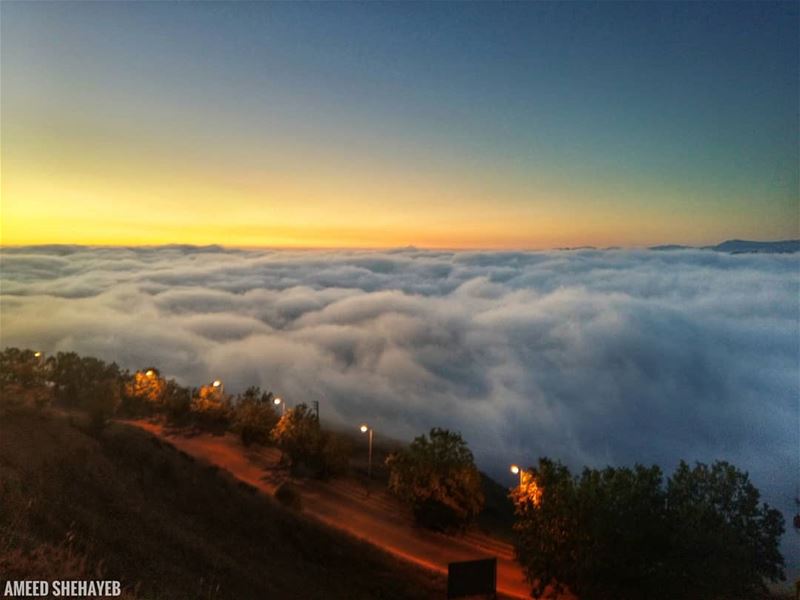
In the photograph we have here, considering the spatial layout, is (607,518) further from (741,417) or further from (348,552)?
(741,417)

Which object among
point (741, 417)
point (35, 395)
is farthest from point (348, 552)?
point (741, 417)

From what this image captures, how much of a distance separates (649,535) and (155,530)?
46.1 feet

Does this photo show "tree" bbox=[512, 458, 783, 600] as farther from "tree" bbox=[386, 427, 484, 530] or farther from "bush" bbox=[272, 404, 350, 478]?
"bush" bbox=[272, 404, 350, 478]

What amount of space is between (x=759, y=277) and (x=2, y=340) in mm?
145060

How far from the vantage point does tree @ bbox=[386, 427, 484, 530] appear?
85.7 ft

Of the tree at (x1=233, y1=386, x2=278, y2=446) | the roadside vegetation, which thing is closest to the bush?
the tree at (x1=233, y1=386, x2=278, y2=446)

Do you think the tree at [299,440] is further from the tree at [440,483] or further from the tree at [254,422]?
the tree at [440,483]

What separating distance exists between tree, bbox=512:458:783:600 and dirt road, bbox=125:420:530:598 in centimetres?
326

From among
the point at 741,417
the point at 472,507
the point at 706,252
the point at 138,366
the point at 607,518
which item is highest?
the point at 706,252

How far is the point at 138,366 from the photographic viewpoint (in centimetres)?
8300

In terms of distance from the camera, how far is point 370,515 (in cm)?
2791

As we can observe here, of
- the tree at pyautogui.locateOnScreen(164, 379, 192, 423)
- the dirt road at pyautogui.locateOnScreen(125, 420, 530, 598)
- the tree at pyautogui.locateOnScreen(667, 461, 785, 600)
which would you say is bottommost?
the dirt road at pyautogui.locateOnScreen(125, 420, 530, 598)

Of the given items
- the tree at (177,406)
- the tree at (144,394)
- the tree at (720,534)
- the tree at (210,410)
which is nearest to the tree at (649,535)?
the tree at (720,534)

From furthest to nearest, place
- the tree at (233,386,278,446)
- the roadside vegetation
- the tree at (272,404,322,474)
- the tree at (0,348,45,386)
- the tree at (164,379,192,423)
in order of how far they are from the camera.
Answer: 1. the tree at (164,379,192,423)
2. the tree at (233,386,278,446)
3. the tree at (0,348,45,386)
4. the tree at (272,404,322,474)
5. the roadside vegetation
